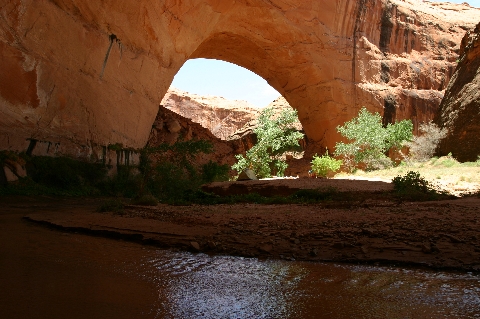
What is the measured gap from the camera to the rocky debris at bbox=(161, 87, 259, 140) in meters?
41.7

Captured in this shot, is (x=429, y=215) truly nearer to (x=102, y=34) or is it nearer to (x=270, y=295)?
(x=270, y=295)

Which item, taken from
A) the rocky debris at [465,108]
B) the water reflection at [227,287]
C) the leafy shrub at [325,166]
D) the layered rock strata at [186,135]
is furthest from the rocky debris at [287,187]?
the leafy shrub at [325,166]

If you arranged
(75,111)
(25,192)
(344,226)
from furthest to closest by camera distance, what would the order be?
(75,111)
(25,192)
(344,226)

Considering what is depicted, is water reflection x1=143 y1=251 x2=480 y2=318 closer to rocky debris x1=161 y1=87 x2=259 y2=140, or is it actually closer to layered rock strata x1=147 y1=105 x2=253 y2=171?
layered rock strata x1=147 y1=105 x2=253 y2=171

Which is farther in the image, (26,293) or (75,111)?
(75,111)

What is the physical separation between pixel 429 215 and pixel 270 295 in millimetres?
3306

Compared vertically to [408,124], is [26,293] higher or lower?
lower

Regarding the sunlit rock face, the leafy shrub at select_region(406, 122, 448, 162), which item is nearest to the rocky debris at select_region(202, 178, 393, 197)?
the sunlit rock face

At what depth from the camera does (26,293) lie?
2.21m

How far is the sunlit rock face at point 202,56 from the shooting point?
10.6m

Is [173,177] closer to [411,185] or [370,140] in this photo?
[411,185]

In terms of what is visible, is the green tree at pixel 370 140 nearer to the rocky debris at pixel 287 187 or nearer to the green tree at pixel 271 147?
the green tree at pixel 271 147

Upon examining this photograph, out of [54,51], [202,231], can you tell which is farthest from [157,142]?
[202,231]

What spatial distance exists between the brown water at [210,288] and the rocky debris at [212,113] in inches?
1520
